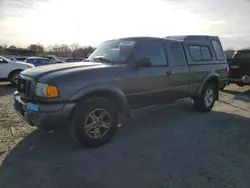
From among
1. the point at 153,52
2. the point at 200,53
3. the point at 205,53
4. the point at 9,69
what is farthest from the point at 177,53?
the point at 9,69

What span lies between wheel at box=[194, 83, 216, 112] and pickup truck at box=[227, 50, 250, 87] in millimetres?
3802

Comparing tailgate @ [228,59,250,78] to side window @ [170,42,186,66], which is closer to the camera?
side window @ [170,42,186,66]

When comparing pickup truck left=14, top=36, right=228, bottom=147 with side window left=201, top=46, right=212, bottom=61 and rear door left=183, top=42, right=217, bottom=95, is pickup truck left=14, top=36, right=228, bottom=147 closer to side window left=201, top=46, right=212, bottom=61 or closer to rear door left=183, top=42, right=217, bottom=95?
rear door left=183, top=42, right=217, bottom=95

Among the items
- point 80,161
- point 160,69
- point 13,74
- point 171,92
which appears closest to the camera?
point 80,161

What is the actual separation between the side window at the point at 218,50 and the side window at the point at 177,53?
1.71 meters

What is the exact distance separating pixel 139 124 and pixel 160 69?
1344 millimetres

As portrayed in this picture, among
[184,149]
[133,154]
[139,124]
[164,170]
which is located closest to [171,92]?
[139,124]

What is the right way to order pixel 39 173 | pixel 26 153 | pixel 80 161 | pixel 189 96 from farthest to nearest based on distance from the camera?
pixel 189 96 → pixel 26 153 → pixel 80 161 → pixel 39 173

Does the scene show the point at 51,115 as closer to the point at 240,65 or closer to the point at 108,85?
the point at 108,85

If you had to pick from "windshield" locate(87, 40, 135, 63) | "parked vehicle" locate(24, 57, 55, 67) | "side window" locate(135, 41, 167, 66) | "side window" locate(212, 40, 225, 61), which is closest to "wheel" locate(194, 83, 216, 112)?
"side window" locate(212, 40, 225, 61)

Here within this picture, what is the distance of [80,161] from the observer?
12.2 ft

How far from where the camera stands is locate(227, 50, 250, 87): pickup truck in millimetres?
9987

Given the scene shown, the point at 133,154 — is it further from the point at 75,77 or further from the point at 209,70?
the point at 209,70

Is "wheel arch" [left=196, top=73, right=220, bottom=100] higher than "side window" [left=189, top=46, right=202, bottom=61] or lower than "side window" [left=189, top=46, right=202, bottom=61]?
lower
